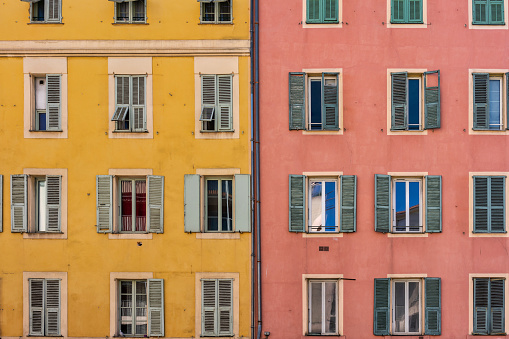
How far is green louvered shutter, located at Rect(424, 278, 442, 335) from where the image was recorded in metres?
16.6

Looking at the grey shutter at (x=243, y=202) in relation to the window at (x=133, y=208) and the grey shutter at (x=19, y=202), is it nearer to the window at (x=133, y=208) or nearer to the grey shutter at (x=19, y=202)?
the window at (x=133, y=208)

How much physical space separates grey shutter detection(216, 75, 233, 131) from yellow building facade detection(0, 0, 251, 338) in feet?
0.09

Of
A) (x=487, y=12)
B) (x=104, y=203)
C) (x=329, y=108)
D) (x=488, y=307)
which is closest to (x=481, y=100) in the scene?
(x=487, y=12)

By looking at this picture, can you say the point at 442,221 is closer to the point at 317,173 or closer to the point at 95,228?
the point at 317,173

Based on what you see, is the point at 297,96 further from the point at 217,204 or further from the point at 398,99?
the point at 217,204

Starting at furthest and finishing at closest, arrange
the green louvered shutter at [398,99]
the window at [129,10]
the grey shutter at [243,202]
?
the window at [129,10] → the green louvered shutter at [398,99] → the grey shutter at [243,202]

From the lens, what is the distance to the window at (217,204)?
54.8ft

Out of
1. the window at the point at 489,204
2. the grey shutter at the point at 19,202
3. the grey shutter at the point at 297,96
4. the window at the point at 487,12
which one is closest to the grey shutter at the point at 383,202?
the window at the point at 489,204

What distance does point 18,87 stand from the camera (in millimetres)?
17031

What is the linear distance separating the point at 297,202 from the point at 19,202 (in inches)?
314

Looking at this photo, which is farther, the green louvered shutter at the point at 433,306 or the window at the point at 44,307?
the window at the point at 44,307

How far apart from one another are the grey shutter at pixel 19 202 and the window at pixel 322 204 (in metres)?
7.59

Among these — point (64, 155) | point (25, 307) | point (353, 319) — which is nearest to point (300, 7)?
point (64, 155)

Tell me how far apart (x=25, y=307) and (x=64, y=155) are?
4.49 meters
